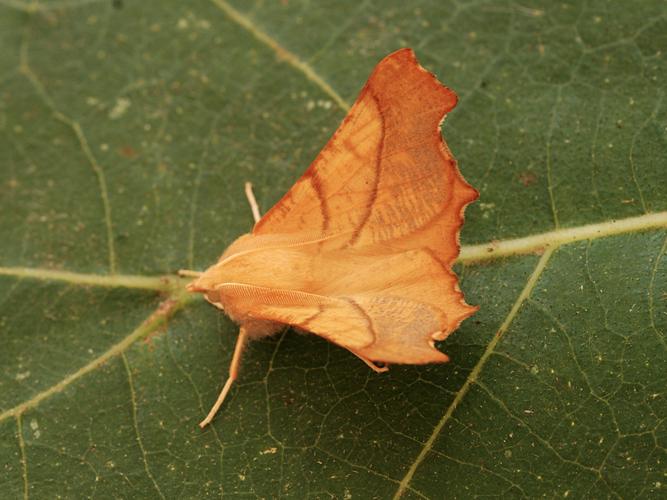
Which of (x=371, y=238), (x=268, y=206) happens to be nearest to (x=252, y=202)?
(x=268, y=206)

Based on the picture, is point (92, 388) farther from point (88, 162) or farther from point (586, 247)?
point (586, 247)

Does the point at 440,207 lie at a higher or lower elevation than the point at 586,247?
higher

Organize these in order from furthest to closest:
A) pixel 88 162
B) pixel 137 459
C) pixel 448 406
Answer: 1. pixel 88 162
2. pixel 137 459
3. pixel 448 406

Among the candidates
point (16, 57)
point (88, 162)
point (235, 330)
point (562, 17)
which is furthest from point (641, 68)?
point (16, 57)

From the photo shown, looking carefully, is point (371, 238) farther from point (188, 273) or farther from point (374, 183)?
point (188, 273)

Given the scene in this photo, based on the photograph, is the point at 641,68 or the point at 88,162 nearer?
the point at 641,68

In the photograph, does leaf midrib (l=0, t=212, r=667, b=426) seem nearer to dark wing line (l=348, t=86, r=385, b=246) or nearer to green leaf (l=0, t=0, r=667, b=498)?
green leaf (l=0, t=0, r=667, b=498)
